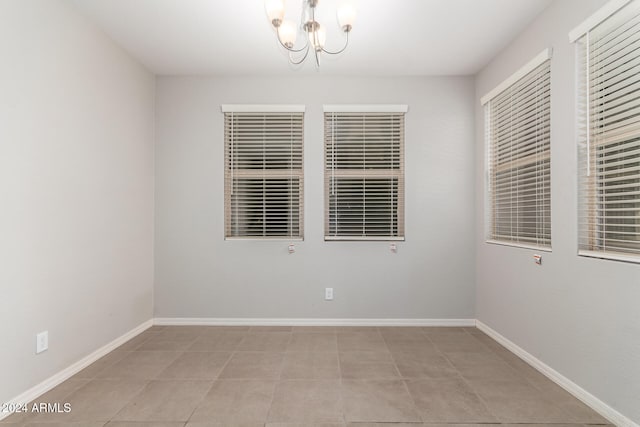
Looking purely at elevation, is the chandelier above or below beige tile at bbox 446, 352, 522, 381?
above

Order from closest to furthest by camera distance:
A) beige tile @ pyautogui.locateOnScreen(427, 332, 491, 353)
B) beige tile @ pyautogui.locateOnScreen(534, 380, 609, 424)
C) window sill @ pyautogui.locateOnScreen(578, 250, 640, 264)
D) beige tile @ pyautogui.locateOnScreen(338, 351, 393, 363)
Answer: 1. window sill @ pyautogui.locateOnScreen(578, 250, 640, 264)
2. beige tile @ pyautogui.locateOnScreen(534, 380, 609, 424)
3. beige tile @ pyautogui.locateOnScreen(338, 351, 393, 363)
4. beige tile @ pyautogui.locateOnScreen(427, 332, 491, 353)

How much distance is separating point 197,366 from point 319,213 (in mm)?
1866

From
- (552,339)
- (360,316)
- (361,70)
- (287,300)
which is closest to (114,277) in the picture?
(287,300)

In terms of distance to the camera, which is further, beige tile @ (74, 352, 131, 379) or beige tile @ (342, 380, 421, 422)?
beige tile @ (74, 352, 131, 379)

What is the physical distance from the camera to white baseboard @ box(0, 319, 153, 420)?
213 cm

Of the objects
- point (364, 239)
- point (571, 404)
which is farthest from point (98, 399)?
point (571, 404)

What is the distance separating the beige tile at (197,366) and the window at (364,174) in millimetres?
1634

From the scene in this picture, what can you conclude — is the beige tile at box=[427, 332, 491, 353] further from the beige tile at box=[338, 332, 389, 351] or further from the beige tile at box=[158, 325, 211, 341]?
the beige tile at box=[158, 325, 211, 341]

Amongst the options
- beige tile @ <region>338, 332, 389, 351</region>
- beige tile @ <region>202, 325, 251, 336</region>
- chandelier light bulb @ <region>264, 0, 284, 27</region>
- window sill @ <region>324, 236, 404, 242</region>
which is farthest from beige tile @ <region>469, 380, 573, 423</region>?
chandelier light bulb @ <region>264, 0, 284, 27</region>

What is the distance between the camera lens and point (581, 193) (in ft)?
7.36

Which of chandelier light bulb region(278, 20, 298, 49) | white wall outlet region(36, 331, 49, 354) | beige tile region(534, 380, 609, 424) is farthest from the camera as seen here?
white wall outlet region(36, 331, 49, 354)

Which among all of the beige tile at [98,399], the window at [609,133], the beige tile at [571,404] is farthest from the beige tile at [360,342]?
the window at [609,133]

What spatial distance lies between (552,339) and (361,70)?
9.64ft

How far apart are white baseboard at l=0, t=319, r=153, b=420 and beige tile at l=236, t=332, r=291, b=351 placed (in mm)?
1107
